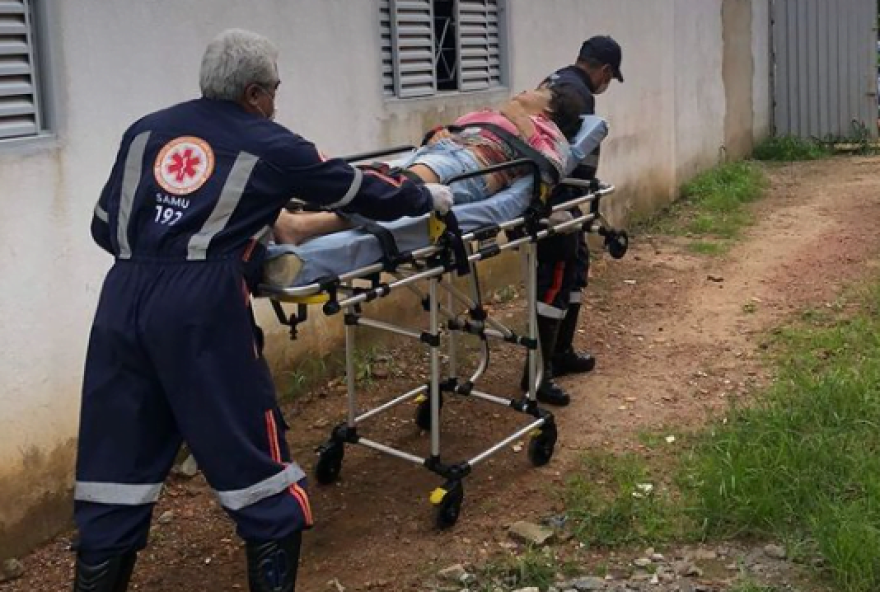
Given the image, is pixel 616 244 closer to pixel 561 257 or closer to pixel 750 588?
pixel 561 257

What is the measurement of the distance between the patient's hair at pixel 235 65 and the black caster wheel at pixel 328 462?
6.12 feet

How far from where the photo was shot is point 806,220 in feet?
31.0

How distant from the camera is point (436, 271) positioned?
401 cm

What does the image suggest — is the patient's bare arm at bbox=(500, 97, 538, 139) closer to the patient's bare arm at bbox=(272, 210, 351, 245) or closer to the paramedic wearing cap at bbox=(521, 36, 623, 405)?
the paramedic wearing cap at bbox=(521, 36, 623, 405)

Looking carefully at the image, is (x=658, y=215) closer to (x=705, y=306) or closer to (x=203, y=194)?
(x=705, y=306)

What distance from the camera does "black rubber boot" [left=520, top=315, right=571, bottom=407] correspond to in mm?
5395

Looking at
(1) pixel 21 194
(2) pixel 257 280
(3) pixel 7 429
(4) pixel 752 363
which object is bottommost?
(4) pixel 752 363

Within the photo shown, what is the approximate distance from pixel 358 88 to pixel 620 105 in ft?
11.4

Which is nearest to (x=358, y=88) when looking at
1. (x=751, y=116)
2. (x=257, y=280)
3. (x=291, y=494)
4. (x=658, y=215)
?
(x=257, y=280)

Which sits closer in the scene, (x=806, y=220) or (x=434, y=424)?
(x=434, y=424)

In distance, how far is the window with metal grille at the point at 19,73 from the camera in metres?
3.98

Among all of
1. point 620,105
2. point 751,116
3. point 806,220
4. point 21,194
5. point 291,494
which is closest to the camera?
point 291,494

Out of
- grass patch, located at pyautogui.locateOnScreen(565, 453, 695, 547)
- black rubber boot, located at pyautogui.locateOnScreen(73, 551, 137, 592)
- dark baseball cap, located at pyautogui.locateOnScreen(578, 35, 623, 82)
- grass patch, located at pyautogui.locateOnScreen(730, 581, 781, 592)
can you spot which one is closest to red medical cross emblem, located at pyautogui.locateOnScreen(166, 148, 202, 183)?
black rubber boot, located at pyautogui.locateOnScreen(73, 551, 137, 592)

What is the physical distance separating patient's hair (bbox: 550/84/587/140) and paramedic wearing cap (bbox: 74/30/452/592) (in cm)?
201
